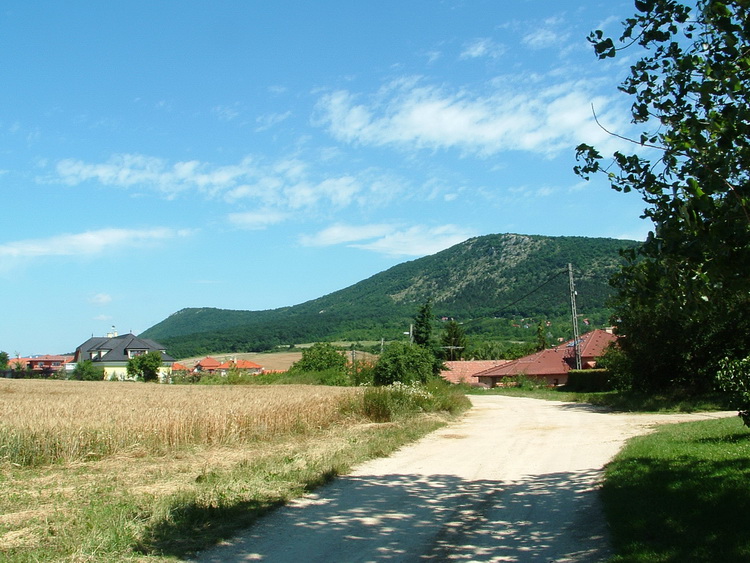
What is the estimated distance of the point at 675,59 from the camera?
22.1 feet

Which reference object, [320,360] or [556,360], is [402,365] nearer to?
[320,360]

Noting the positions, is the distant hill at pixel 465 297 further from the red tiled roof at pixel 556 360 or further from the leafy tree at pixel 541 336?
the red tiled roof at pixel 556 360

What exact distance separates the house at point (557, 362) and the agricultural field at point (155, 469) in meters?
52.3

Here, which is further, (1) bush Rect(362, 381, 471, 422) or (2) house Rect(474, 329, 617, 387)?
(2) house Rect(474, 329, 617, 387)

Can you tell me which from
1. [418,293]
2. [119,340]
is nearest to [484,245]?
[418,293]

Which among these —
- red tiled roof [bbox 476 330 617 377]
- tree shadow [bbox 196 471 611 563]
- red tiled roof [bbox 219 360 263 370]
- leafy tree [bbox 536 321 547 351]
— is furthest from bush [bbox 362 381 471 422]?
leafy tree [bbox 536 321 547 351]

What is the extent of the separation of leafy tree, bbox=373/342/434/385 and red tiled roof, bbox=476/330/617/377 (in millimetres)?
34974

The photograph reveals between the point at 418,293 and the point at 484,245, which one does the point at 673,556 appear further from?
the point at 484,245

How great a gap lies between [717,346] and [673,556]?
23.5m

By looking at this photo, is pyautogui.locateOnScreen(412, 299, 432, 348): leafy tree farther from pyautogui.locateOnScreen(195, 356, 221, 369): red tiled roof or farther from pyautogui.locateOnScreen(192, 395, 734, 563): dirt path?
pyautogui.locateOnScreen(195, 356, 221, 369): red tiled roof

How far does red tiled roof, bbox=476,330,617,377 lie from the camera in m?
67.2

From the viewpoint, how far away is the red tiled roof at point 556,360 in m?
67.2

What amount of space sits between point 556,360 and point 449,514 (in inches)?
2619

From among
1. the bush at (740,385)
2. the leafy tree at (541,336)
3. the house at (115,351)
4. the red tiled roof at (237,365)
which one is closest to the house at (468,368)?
the leafy tree at (541,336)
